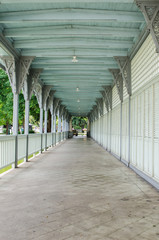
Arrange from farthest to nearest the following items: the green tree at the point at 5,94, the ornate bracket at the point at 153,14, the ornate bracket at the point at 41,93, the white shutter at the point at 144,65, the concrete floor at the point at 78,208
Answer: the green tree at the point at 5,94 → the ornate bracket at the point at 41,93 → the white shutter at the point at 144,65 → the ornate bracket at the point at 153,14 → the concrete floor at the point at 78,208

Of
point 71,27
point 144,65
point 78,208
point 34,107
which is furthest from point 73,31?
point 34,107

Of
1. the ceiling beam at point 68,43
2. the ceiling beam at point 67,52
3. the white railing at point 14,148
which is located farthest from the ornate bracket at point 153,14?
the white railing at point 14,148

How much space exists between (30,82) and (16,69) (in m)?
1.74

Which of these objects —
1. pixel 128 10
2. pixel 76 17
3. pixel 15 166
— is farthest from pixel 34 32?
pixel 15 166

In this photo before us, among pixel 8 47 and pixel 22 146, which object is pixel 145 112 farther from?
pixel 22 146

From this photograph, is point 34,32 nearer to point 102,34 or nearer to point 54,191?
point 102,34

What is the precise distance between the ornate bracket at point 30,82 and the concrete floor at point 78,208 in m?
4.21

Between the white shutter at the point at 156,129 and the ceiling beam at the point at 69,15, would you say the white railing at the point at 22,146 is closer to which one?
the ceiling beam at the point at 69,15

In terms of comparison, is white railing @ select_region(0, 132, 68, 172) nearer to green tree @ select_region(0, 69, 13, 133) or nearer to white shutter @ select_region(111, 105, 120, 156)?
white shutter @ select_region(111, 105, 120, 156)

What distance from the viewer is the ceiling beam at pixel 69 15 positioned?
209 inches

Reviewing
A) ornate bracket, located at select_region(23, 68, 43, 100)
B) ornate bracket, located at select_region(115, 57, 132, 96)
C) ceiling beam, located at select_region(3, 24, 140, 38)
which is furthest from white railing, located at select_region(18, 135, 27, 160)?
ornate bracket, located at select_region(115, 57, 132, 96)

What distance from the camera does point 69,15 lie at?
532 cm

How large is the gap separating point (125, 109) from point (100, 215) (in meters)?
6.25

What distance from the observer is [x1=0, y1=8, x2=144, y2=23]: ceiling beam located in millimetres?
5309
